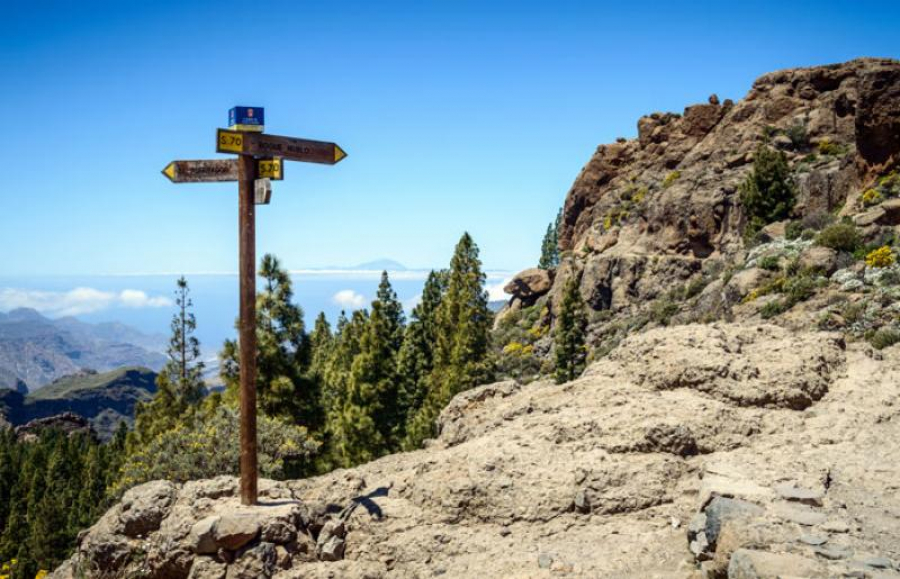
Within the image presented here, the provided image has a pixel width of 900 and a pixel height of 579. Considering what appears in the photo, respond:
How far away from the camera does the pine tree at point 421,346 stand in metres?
40.0

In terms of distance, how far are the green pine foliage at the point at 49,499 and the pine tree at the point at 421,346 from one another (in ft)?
61.6

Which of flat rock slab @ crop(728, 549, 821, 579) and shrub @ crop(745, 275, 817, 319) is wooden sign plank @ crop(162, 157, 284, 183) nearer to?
flat rock slab @ crop(728, 549, 821, 579)

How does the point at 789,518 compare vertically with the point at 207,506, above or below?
above

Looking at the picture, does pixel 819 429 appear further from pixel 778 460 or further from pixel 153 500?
pixel 153 500

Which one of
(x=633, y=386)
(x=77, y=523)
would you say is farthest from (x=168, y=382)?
(x=633, y=386)

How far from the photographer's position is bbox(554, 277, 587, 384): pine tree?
133 ft

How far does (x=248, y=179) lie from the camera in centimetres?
864

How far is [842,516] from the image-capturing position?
6.38m

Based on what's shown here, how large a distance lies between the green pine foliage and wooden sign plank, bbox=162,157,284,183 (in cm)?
3551

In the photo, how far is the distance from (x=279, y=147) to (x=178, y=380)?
34.3 meters

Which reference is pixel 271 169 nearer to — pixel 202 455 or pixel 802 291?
pixel 202 455

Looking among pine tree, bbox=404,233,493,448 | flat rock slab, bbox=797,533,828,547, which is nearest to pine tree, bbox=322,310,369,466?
pine tree, bbox=404,233,493,448

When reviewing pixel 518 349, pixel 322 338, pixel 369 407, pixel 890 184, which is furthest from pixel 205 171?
pixel 518 349

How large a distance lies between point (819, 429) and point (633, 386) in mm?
2790
